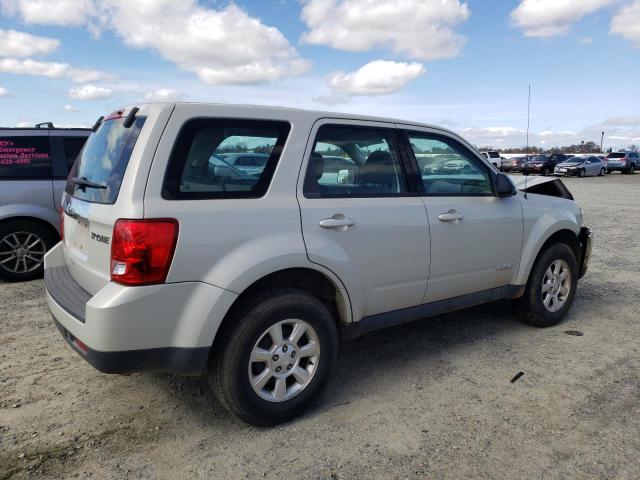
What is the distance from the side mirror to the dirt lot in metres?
1.24

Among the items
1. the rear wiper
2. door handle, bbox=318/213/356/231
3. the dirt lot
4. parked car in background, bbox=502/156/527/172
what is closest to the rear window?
the rear wiper

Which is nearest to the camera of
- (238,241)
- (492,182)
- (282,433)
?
(238,241)

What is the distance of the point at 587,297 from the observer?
18.7ft

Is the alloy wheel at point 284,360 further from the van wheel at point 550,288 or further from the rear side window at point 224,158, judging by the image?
the van wheel at point 550,288

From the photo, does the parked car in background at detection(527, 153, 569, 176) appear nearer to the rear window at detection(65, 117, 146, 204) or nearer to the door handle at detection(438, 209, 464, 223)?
the door handle at detection(438, 209, 464, 223)

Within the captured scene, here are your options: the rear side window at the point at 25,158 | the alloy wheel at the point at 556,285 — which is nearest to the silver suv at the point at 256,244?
the alloy wheel at the point at 556,285

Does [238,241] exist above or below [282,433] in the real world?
above

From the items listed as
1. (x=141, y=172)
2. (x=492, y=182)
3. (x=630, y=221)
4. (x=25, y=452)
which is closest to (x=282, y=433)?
(x=25, y=452)

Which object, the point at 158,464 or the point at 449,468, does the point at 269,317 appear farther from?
the point at 449,468

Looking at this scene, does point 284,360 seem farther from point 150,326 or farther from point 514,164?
point 514,164

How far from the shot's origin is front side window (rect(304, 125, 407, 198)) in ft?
10.4

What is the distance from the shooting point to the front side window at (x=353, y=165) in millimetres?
3180

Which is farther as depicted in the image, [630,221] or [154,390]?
[630,221]

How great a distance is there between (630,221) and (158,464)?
12.2 metres
